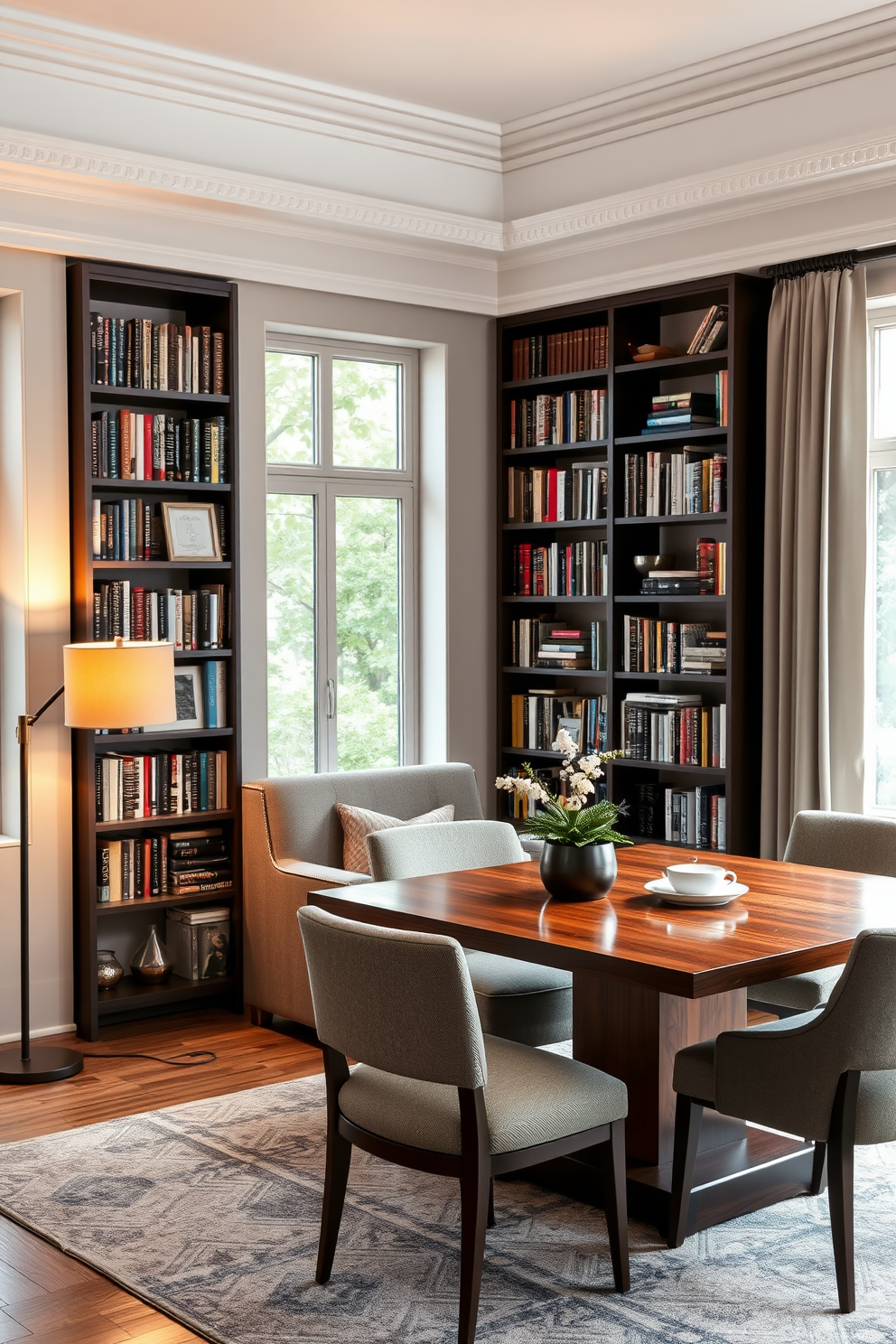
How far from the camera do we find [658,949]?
2994 millimetres

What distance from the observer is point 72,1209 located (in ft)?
11.6

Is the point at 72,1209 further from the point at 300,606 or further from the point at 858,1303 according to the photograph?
the point at 300,606

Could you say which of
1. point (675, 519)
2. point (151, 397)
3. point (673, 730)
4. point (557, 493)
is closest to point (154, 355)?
point (151, 397)

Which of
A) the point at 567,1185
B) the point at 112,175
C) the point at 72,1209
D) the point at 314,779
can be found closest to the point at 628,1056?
the point at 567,1185

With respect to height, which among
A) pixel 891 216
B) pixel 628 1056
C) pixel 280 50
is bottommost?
pixel 628 1056

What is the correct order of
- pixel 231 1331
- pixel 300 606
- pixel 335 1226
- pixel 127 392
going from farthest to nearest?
pixel 300 606 → pixel 127 392 → pixel 335 1226 → pixel 231 1331

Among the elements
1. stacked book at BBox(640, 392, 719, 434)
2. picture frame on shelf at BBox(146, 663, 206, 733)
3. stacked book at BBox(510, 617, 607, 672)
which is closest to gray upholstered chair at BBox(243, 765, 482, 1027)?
picture frame on shelf at BBox(146, 663, 206, 733)

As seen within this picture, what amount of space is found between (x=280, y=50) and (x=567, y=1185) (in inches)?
152

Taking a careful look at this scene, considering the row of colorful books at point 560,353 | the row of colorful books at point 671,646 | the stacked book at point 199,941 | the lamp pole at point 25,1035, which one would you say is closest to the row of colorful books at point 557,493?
the row of colorful books at point 560,353

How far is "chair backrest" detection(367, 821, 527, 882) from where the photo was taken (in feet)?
13.2

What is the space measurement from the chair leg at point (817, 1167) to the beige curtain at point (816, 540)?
64.4 inches

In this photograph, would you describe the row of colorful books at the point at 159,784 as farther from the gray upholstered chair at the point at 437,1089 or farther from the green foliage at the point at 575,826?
the gray upholstered chair at the point at 437,1089

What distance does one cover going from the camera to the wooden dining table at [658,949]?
9.96 ft

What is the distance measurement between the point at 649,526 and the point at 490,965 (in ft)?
8.01
